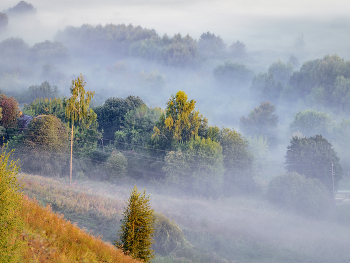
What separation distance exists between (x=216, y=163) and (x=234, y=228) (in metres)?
19.4

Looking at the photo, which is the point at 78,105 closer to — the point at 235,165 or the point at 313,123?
the point at 235,165

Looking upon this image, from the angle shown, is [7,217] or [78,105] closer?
[7,217]

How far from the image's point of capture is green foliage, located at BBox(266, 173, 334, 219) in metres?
56.4

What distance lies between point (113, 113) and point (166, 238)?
5472 centimetres

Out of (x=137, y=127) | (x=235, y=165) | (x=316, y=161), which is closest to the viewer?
(x=235, y=165)

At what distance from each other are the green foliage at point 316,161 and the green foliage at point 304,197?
30.6 ft

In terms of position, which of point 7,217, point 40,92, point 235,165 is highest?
point 40,92

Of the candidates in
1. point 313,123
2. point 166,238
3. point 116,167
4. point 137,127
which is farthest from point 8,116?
point 313,123

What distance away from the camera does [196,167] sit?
59000mm

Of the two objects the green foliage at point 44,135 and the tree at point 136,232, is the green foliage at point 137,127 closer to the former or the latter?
the green foliage at point 44,135

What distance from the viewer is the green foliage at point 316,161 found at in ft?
218

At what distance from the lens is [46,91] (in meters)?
149

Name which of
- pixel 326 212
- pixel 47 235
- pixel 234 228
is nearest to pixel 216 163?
pixel 234 228

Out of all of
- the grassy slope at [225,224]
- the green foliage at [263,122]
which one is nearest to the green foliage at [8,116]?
the grassy slope at [225,224]
